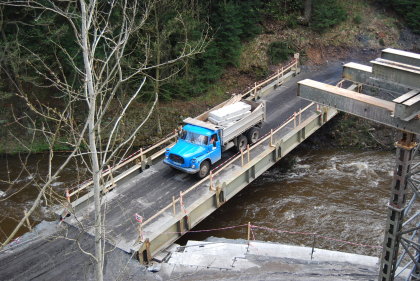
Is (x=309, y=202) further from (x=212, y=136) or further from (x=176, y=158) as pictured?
(x=176, y=158)

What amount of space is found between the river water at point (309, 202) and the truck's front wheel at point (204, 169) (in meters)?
2.11

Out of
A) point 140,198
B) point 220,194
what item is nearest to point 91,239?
point 140,198

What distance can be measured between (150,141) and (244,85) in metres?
7.47

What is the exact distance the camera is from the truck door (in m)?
18.5

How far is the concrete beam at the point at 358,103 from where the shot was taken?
892 centimetres

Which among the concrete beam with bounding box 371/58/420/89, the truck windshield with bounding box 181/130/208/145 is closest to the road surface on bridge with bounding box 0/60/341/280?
the truck windshield with bounding box 181/130/208/145

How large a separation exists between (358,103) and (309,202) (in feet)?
36.2

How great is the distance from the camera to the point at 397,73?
902cm

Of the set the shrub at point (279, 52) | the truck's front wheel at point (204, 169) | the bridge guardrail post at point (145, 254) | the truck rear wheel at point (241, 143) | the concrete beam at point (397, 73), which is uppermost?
the concrete beam at point (397, 73)

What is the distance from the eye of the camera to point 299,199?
66.0 feet

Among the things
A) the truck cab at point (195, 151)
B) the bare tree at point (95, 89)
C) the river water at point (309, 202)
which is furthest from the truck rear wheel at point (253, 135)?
the bare tree at point (95, 89)

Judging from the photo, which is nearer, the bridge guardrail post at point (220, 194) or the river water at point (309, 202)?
the bridge guardrail post at point (220, 194)

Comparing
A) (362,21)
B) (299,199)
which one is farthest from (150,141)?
(362,21)

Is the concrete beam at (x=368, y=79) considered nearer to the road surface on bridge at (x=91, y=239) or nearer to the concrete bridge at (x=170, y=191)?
the road surface on bridge at (x=91, y=239)
